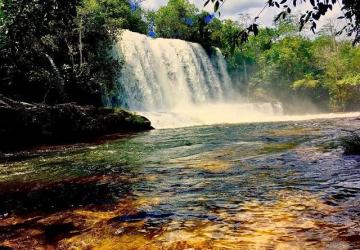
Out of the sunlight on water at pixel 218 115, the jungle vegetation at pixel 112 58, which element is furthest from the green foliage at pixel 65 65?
the sunlight on water at pixel 218 115

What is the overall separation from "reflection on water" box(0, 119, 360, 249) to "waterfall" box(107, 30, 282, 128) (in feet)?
55.5

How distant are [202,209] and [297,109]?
51509 millimetres

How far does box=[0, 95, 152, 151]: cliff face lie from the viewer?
1620cm

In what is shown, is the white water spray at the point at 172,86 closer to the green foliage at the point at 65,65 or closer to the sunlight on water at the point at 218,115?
the sunlight on water at the point at 218,115

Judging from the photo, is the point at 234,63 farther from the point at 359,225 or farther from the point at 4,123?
the point at 359,225

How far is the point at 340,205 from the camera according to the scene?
4.52 metres

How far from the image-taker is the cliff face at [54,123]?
16203 millimetres

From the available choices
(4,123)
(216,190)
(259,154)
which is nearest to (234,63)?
(4,123)

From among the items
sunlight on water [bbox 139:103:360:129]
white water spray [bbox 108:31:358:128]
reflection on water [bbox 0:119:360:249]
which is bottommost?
reflection on water [bbox 0:119:360:249]

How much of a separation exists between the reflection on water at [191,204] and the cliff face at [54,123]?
7580 millimetres

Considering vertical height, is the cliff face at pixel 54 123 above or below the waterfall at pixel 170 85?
below

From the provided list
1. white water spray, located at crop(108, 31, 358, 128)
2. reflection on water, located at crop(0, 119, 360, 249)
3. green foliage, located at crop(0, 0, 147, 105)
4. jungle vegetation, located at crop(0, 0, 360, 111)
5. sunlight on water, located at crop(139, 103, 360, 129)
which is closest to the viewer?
reflection on water, located at crop(0, 119, 360, 249)

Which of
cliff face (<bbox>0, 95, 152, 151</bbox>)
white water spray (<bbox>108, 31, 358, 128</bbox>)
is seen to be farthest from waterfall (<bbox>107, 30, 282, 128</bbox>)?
cliff face (<bbox>0, 95, 152, 151</bbox>)

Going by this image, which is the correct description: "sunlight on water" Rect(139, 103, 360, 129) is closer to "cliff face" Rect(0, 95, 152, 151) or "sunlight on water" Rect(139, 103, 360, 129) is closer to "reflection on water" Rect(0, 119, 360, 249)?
"cliff face" Rect(0, 95, 152, 151)
